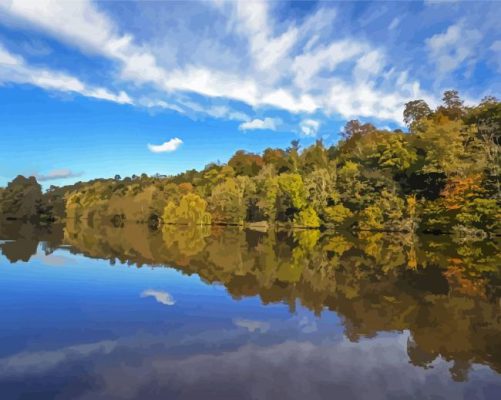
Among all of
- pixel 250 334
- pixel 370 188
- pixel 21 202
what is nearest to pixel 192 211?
pixel 370 188

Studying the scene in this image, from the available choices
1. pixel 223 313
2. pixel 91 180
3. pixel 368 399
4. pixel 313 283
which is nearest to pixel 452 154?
pixel 313 283

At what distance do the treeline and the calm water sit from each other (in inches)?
912

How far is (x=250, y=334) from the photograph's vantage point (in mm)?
9484

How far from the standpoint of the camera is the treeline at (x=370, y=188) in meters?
39.6

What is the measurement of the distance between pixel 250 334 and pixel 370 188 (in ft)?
147

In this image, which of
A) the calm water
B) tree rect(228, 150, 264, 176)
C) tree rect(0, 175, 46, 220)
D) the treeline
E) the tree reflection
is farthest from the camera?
tree rect(228, 150, 264, 176)

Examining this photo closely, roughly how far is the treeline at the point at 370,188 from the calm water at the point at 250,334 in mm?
23164

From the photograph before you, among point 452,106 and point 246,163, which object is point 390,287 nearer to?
point 452,106

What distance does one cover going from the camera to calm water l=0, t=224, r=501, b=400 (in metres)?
6.56

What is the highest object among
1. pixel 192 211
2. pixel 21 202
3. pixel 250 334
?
pixel 21 202

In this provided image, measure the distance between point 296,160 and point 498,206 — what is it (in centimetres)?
4719

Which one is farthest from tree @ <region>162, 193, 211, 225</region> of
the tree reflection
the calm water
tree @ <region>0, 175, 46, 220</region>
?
the calm water

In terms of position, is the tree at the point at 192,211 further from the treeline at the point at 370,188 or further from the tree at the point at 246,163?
the tree at the point at 246,163

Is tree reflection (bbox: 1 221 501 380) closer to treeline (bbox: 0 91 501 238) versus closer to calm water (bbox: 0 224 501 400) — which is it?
calm water (bbox: 0 224 501 400)
